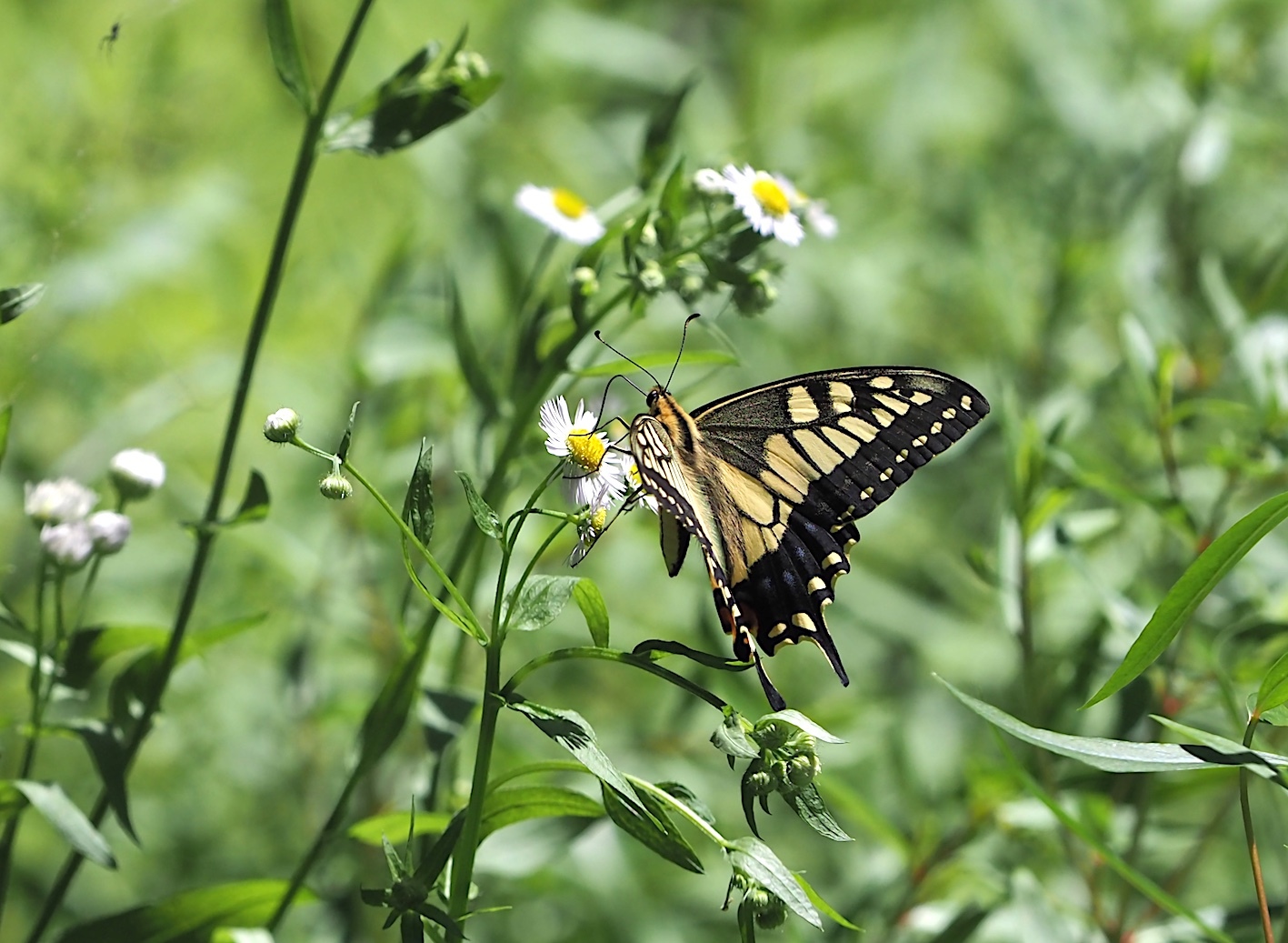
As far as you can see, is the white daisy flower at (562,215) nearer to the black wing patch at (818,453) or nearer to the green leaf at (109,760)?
the black wing patch at (818,453)

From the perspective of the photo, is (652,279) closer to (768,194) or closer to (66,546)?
(768,194)

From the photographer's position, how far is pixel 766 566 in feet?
2.45

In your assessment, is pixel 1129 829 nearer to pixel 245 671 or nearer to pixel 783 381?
pixel 783 381

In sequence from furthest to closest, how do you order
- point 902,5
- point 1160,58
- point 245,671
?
1. point 902,5
2. point 1160,58
3. point 245,671

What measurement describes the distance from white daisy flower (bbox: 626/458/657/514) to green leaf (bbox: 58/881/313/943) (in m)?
0.28

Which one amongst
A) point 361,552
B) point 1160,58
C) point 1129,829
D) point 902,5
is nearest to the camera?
point 1129,829

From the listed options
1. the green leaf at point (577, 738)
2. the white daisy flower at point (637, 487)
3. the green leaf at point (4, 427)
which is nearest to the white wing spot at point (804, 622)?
the white daisy flower at point (637, 487)

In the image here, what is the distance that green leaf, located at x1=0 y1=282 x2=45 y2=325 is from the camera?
21.9 inches

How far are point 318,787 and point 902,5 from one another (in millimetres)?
1521

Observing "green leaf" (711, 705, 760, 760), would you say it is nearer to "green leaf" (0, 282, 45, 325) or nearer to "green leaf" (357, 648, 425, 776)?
"green leaf" (357, 648, 425, 776)

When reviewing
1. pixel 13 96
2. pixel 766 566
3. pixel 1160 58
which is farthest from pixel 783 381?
pixel 13 96

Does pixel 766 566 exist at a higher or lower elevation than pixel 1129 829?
higher

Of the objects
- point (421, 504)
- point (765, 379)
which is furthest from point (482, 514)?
point (765, 379)

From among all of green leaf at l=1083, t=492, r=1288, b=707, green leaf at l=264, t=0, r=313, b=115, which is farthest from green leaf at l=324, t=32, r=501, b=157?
green leaf at l=1083, t=492, r=1288, b=707
